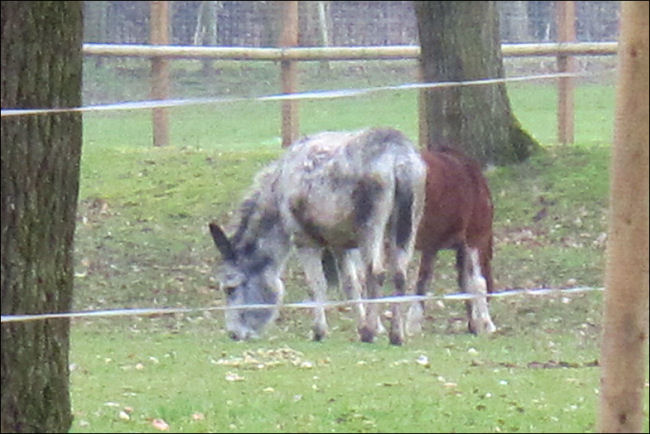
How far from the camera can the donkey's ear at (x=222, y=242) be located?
1028 cm

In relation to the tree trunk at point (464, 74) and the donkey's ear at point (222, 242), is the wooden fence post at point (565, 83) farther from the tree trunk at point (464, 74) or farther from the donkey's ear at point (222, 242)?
the donkey's ear at point (222, 242)

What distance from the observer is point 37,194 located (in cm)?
561

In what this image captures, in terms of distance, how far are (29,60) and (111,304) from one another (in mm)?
6047

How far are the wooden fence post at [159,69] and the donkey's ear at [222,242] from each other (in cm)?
616

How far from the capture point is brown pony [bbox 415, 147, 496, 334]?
10422 mm

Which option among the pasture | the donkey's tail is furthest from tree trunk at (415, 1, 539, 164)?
the donkey's tail

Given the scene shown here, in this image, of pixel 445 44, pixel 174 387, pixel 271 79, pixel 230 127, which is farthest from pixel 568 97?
pixel 174 387

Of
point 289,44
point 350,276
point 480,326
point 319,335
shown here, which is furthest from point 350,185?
point 289,44

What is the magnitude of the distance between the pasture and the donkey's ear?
55 cm

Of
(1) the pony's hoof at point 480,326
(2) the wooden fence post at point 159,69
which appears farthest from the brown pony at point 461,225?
(2) the wooden fence post at point 159,69

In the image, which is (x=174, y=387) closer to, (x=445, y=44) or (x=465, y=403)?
(x=465, y=403)

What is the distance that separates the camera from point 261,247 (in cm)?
1061

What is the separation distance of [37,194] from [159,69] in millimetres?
11153

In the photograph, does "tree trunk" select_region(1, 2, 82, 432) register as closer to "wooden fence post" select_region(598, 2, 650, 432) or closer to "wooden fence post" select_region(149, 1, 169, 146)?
"wooden fence post" select_region(598, 2, 650, 432)
